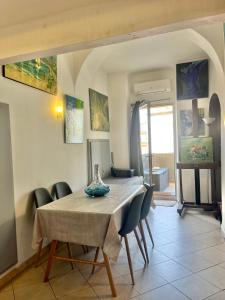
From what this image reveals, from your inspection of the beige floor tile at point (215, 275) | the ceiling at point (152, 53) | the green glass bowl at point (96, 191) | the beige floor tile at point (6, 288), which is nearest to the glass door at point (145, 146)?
the ceiling at point (152, 53)

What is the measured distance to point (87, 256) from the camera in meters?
3.11

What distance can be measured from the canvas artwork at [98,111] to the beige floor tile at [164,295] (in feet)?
10.7

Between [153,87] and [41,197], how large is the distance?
378cm

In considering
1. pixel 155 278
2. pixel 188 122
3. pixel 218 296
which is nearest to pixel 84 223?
pixel 155 278

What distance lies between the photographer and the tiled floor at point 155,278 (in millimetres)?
2283

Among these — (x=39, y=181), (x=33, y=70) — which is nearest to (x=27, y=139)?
(x=39, y=181)

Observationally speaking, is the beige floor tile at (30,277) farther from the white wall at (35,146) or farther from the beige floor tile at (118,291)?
the beige floor tile at (118,291)

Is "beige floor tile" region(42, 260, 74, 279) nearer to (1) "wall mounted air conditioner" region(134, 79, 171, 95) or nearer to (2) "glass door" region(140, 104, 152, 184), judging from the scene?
(2) "glass door" region(140, 104, 152, 184)

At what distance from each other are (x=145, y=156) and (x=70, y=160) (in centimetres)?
227

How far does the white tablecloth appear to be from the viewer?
2287mm

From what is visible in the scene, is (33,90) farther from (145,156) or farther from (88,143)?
(145,156)

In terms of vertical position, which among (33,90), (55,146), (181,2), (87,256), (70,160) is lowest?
(87,256)

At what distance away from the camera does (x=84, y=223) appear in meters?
2.38

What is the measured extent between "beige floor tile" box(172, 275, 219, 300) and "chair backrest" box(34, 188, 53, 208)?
1.76 metres
